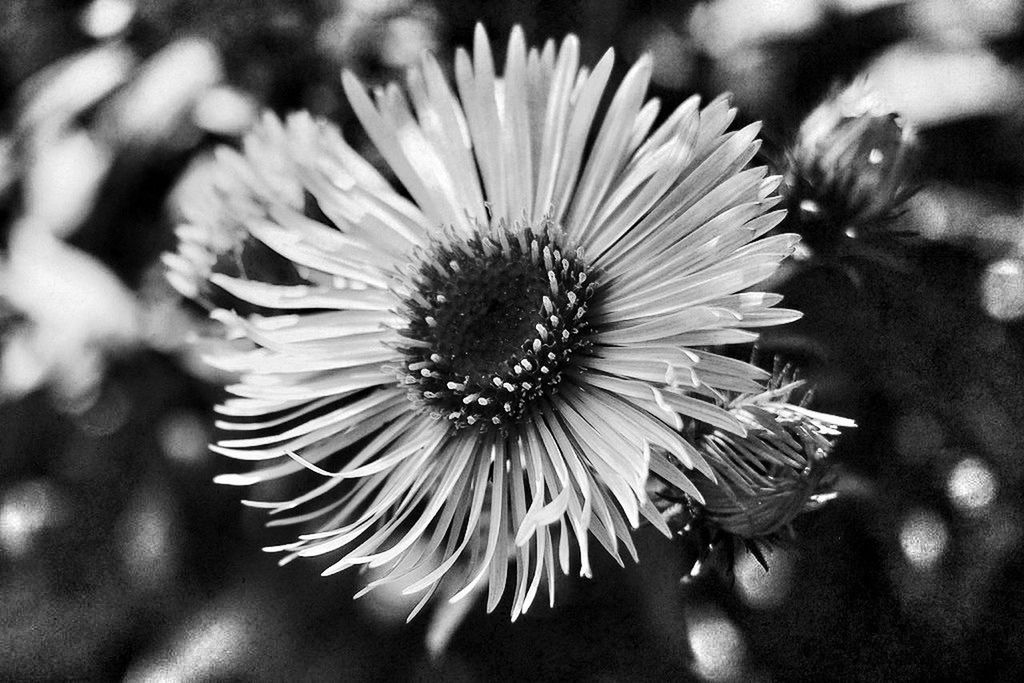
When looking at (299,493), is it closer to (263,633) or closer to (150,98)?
(263,633)

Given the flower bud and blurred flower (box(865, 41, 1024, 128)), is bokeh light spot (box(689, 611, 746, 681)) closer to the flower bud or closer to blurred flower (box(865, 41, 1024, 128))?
the flower bud

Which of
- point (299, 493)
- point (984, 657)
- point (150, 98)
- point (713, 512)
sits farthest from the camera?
point (150, 98)

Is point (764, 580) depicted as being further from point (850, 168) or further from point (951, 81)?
point (951, 81)

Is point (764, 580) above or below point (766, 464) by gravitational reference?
below

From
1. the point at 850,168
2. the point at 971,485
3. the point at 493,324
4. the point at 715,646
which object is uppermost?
the point at 850,168

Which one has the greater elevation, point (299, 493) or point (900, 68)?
point (900, 68)

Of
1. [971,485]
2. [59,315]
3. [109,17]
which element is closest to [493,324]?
[971,485]

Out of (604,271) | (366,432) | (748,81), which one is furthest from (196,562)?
(748,81)
